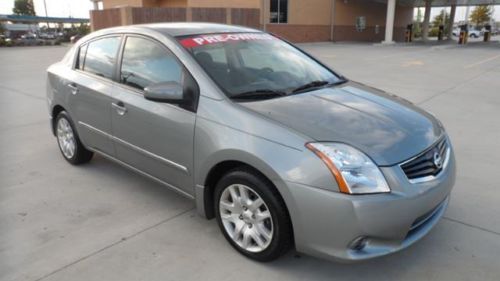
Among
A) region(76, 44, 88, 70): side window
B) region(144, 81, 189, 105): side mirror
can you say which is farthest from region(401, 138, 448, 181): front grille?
region(76, 44, 88, 70): side window

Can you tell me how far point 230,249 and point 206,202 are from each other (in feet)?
Answer: 1.29

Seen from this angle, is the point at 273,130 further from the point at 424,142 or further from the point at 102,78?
the point at 102,78

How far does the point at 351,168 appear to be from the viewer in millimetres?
2434

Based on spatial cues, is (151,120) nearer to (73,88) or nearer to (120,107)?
(120,107)

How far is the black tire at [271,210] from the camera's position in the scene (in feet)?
8.59

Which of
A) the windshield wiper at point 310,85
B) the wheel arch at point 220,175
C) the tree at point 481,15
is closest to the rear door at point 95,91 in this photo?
the wheel arch at point 220,175

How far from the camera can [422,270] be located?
278cm

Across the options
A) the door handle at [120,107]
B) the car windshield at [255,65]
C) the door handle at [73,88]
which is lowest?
the door handle at [120,107]

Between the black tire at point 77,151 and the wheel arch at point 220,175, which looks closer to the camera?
the wheel arch at point 220,175

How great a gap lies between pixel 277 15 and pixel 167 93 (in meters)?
25.8

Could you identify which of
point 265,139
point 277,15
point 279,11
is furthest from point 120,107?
point 279,11

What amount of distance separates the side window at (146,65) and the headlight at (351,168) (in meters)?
1.36

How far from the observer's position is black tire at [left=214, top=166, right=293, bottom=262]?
262 cm

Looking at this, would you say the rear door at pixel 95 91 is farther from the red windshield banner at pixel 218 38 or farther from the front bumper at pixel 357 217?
the front bumper at pixel 357 217
